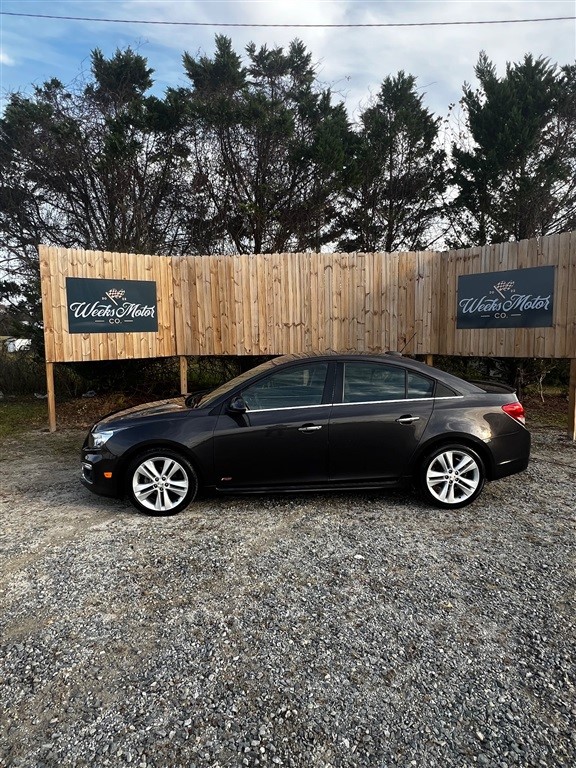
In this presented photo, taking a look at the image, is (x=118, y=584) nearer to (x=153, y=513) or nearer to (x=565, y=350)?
(x=153, y=513)

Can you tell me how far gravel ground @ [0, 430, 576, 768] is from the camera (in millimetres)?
1918

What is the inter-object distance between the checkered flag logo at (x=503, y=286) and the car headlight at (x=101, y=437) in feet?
19.6

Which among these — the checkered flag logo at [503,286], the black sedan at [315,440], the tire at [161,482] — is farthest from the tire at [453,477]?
the checkered flag logo at [503,286]

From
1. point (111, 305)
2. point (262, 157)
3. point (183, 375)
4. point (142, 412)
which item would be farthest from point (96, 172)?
point (142, 412)

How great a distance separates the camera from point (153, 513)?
14.0 feet

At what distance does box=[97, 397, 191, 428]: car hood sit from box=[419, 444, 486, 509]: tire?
2.32 metres

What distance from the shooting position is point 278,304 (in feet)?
27.7

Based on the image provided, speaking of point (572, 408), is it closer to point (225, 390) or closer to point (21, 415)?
point (225, 390)

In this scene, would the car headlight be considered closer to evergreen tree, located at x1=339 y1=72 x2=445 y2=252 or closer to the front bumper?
the front bumper

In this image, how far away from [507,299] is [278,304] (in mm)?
3729

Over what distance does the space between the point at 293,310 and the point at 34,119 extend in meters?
8.16

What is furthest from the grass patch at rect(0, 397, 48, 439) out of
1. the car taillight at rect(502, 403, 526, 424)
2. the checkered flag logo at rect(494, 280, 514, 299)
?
the checkered flag logo at rect(494, 280, 514, 299)

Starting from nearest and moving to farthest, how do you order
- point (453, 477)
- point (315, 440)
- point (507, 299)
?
point (315, 440) < point (453, 477) < point (507, 299)

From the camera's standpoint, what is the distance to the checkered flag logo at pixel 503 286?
7.11m
